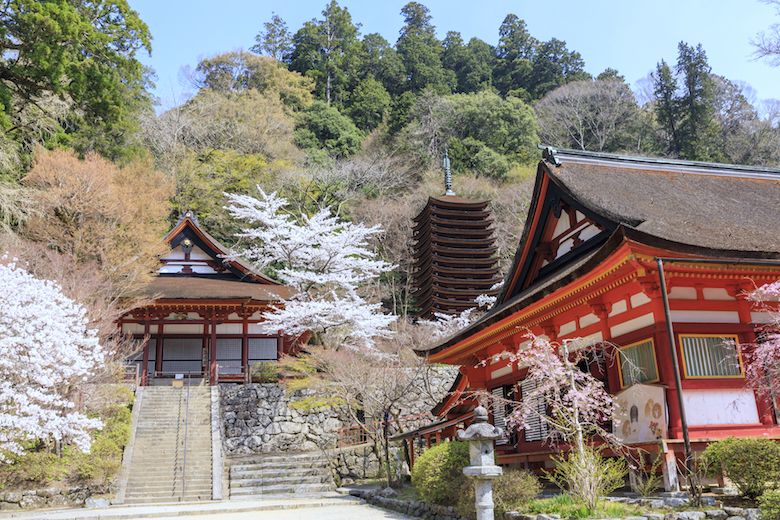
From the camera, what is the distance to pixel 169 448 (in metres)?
16.0

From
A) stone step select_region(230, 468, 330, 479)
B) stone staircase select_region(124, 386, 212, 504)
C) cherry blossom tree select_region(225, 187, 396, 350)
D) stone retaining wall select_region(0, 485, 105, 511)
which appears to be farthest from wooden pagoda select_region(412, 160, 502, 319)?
stone retaining wall select_region(0, 485, 105, 511)

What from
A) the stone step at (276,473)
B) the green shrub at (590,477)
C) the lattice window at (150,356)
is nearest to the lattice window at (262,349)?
the lattice window at (150,356)

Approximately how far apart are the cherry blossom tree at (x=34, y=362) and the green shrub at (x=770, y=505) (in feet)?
39.7

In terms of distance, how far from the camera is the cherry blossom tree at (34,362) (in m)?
11.8

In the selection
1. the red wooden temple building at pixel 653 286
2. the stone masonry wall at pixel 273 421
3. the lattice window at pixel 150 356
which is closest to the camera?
the red wooden temple building at pixel 653 286

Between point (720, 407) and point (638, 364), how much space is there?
43.2 inches

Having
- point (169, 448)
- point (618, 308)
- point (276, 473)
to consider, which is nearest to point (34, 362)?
point (169, 448)

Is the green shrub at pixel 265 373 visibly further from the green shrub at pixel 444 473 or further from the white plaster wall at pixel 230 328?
the green shrub at pixel 444 473

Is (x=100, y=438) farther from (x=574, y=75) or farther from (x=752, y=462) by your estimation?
(x=574, y=75)

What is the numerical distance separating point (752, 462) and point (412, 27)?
191ft

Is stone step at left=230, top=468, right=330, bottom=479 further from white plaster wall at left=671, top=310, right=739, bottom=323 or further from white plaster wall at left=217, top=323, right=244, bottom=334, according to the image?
white plaster wall at left=671, top=310, right=739, bottom=323

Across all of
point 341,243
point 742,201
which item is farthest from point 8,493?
point 742,201

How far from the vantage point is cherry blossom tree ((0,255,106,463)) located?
11.8 metres

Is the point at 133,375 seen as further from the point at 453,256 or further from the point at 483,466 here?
the point at 483,466
